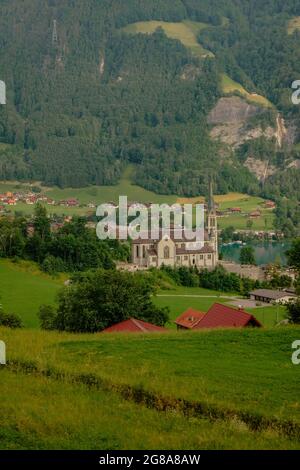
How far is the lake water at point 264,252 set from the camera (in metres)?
93.0

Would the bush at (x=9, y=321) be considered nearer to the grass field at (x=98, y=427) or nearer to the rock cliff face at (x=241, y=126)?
the grass field at (x=98, y=427)

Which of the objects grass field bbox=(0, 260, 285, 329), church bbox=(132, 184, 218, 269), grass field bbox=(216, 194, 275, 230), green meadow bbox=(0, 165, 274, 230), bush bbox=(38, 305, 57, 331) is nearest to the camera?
bush bbox=(38, 305, 57, 331)

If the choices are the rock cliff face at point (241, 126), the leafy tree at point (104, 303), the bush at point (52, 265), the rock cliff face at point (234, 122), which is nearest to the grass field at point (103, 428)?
the leafy tree at point (104, 303)

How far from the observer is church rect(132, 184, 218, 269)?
7400 centimetres

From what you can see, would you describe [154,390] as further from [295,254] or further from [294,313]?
[295,254]

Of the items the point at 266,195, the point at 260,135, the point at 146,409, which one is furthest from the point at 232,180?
the point at 146,409

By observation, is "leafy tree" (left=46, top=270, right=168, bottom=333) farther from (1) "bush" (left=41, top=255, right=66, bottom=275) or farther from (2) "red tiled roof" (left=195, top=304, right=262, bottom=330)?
(1) "bush" (left=41, top=255, right=66, bottom=275)

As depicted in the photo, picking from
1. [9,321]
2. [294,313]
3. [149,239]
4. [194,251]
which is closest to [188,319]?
[294,313]

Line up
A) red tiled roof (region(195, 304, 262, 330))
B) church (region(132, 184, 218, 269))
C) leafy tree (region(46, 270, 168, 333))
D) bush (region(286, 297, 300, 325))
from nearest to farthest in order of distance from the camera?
red tiled roof (region(195, 304, 262, 330)) → leafy tree (region(46, 270, 168, 333)) → bush (region(286, 297, 300, 325)) → church (region(132, 184, 218, 269))

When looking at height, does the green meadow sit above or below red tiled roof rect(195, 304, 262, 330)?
above

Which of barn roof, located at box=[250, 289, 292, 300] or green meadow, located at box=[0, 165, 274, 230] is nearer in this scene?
barn roof, located at box=[250, 289, 292, 300]

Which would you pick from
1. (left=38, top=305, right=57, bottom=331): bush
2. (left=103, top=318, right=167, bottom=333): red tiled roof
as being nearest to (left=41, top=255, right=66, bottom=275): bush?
(left=38, top=305, right=57, bottom=331): bush

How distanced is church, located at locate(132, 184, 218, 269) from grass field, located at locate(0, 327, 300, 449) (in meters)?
54.2
